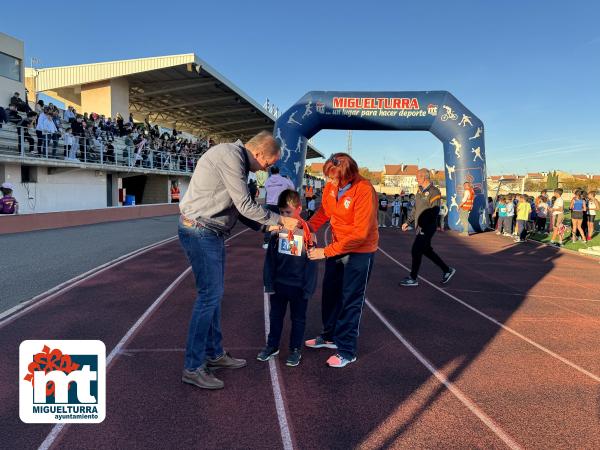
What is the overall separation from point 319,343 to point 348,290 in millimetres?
858

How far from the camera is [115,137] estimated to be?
19312 mm

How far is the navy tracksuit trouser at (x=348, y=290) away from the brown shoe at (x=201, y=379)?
120 cm

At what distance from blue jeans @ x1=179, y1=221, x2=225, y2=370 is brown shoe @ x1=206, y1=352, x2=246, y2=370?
254mm

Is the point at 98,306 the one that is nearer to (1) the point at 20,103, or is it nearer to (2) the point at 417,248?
(2) the point at 417,248

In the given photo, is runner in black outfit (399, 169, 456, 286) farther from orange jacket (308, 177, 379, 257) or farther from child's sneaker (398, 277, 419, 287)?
orange jacket (308, 177, 379, 257)

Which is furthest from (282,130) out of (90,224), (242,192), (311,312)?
(242,192)


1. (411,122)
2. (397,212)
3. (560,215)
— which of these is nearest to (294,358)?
(560,215)

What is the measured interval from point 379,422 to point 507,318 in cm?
341

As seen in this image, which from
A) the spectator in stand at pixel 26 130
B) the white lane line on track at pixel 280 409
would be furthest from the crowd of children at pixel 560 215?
the spectator in stand at pixel 26 130

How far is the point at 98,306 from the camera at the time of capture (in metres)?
5.17

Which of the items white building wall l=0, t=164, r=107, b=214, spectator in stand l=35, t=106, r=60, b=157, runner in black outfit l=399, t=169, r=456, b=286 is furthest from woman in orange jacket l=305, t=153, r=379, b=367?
white building wall l=0, t=164, r=107, b=214

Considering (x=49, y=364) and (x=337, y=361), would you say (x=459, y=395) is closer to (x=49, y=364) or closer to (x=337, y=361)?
(x=337, y=361)

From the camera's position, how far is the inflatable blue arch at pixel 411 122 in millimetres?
15656

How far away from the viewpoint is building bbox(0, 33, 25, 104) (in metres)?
15.8
